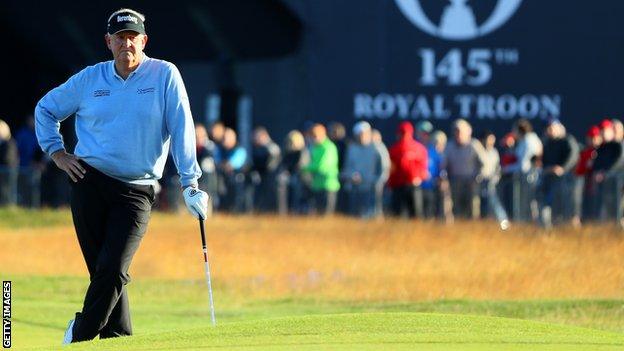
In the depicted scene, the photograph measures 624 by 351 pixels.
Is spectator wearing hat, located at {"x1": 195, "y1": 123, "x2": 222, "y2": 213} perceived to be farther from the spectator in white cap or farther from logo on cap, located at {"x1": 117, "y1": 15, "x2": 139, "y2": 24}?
logo on cap, located at {"x1": 117, "y1": 15, "x2": 139, "y2": 24}

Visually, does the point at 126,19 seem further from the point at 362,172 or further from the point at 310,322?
the point at 362,172

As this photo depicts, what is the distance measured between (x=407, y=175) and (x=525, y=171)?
169 centimetres

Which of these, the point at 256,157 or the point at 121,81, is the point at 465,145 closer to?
the point at 256,157

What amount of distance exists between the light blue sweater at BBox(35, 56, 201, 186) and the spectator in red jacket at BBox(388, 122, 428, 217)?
Answer: 1564cm

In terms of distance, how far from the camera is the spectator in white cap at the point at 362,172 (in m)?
26.3

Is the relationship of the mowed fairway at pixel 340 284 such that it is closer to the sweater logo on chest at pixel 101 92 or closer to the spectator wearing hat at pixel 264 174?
the spectator wearing hat at pixel 264 174

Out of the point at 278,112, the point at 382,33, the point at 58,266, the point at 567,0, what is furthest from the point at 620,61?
the point at 58,266

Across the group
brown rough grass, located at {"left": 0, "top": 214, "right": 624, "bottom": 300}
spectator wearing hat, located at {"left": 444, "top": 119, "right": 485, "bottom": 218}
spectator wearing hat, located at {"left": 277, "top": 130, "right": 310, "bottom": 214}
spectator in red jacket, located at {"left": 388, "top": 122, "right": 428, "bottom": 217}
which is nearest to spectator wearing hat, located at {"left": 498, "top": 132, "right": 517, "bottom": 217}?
spectator wearing hat, located at {"left": 444, "top": 119, "right": 485, "bottom": 218}

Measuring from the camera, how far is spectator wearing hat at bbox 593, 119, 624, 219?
23312 mm

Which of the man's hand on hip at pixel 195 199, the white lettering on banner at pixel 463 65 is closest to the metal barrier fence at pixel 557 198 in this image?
the white lettering on banner at pixel 463 65

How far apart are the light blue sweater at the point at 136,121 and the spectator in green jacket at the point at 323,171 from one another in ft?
54.9

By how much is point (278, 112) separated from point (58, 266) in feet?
39.0

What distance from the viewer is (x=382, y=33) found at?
3058 centimetres

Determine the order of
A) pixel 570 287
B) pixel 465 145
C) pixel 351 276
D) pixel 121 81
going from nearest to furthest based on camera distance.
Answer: pixel 121 81 → pixel 570 287 → pixel 351 276 → pixel 465 145
